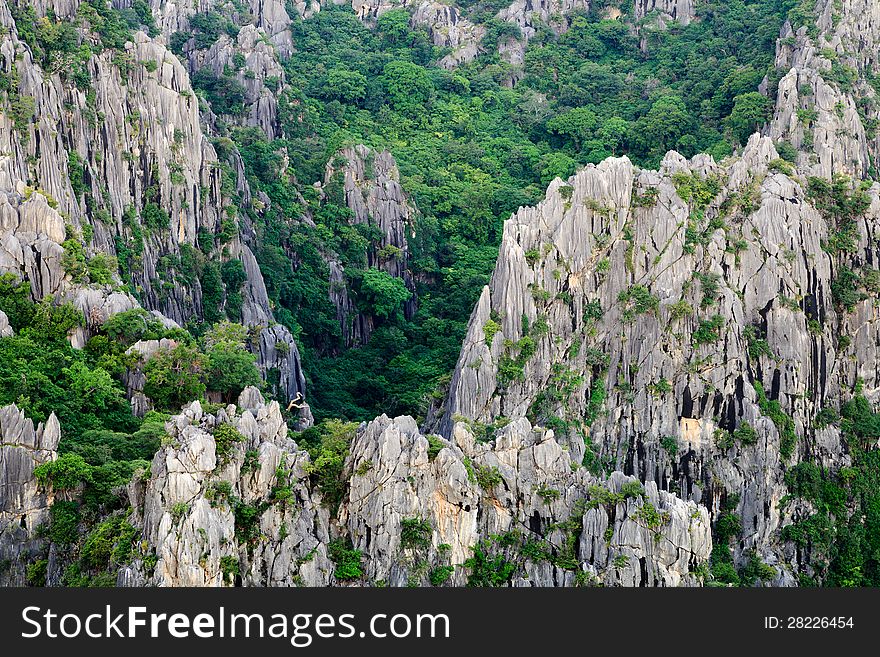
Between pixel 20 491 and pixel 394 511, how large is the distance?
11.9 metres

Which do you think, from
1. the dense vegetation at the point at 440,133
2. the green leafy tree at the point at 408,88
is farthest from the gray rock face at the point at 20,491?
the green leafy tree at the point at 408,88

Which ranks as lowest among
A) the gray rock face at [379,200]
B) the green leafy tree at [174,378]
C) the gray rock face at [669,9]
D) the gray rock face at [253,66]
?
the green leafy tree at [174,378]

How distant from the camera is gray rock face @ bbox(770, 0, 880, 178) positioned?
8269 centimetres

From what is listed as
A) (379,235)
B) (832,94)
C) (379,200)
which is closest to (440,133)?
(379,200)

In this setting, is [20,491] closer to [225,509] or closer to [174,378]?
[225,509]

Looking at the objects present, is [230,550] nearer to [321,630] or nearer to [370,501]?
[370,501]

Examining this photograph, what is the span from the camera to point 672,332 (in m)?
69.4

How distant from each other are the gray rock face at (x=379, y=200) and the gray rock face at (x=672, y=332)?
1796cm

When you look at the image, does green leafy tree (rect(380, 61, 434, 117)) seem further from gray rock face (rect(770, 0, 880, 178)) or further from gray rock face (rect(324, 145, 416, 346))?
gray rock face (rect(770, 0, 880, 178))

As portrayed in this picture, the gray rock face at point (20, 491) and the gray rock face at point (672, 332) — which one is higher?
the gray rock face at point (672, 332)

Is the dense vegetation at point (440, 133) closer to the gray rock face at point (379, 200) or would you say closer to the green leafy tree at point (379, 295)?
the green leafy tree at point (379, 295)

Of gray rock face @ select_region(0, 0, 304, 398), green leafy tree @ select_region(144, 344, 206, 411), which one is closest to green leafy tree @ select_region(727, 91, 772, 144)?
gray rock face @ select_region(0, 0, 304, 398)

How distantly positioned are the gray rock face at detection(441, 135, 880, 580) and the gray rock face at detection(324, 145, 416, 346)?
58.9ft

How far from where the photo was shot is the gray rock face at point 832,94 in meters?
82.7
